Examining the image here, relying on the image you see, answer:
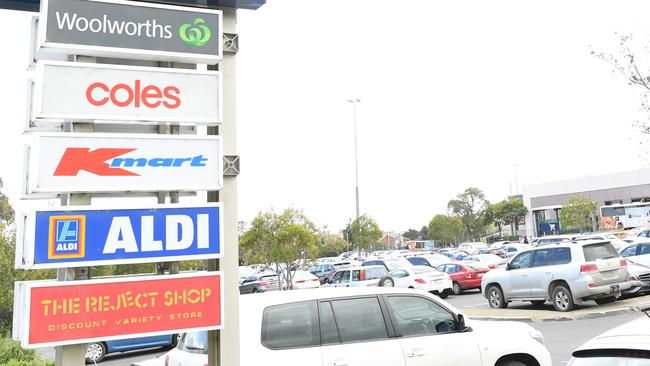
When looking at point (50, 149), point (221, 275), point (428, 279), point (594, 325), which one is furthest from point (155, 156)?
point (428, 279)

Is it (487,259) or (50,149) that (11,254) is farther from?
(487,259)

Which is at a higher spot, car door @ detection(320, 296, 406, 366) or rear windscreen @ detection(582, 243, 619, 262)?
rear windscreen @ detection(582, 243, 619, 262)

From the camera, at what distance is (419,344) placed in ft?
18.8

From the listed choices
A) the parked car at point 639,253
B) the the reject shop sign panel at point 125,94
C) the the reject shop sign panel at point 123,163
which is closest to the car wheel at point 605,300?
the parked car at point 639,253

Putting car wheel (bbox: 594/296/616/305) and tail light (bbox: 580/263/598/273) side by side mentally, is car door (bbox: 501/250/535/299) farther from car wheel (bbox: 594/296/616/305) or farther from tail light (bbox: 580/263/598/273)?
car wheel (bbox: 594/296/616/305)

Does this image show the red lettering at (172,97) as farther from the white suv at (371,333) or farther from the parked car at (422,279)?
the parked car at (422,279)

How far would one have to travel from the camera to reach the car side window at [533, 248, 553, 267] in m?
14.9

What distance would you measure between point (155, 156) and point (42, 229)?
0.97m

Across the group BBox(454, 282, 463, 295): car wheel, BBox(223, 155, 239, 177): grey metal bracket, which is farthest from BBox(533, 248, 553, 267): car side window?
BBox(223, 155, 239, 177): grey metal bracket

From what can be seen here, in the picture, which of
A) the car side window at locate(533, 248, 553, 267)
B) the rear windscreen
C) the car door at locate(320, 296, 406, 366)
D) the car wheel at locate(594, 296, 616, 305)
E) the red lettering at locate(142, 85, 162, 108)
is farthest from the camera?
the car wheel at locate(594, 296, 616, 305)

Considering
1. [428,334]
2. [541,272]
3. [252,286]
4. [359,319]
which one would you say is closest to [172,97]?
[359,319]

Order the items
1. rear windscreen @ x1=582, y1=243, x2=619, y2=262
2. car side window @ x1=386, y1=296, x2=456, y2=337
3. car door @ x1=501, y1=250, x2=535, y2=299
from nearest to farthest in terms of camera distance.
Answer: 1. car side window @ x1=386, y1=296, x2=456, y2=337
2. rear windscreen @ x1=582, y1=243, x2=619, y2=262
3. car door @ x1=501, y1=250, x2=535, y2=299

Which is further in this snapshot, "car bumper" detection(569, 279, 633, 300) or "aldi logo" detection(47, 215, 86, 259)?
"car bumper" detection(569, 279, 633, 300)

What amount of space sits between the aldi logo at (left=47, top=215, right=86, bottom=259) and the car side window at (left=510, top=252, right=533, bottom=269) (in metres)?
14.4
